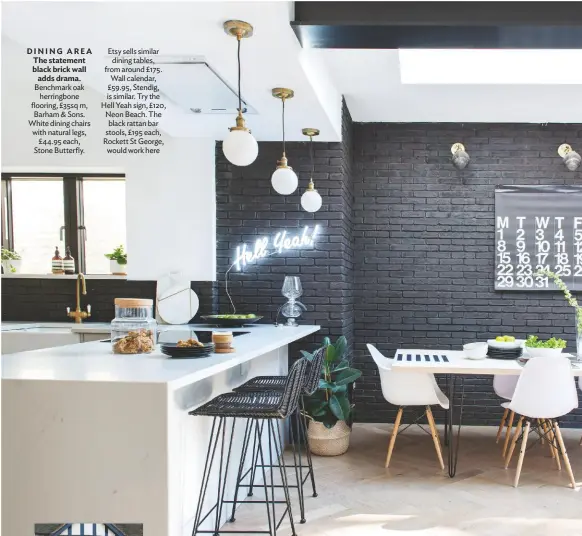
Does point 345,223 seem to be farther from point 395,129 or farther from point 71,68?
point 71,68

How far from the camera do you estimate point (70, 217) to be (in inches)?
208

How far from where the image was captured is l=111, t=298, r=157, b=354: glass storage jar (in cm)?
271

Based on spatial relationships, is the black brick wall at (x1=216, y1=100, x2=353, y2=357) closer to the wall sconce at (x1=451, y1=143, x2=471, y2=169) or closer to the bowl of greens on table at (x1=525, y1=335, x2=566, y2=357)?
the wall sconce at (x1=451, y1=143, x2=471, y2=169)

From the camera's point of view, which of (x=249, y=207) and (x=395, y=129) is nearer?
(x=249, y=207)

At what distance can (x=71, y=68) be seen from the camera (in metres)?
2.97

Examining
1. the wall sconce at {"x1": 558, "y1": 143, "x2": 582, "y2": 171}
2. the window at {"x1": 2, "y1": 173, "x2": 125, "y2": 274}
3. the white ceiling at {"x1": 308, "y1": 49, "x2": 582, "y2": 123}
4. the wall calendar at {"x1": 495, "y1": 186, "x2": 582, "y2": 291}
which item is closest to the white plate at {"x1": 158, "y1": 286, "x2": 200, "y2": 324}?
the window at {"x1": 2, "y1": 173, "x2": 125, "y2": 274}

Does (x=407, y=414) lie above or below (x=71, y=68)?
below

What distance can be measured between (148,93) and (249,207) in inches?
59.6

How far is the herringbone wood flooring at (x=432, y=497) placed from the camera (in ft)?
10.0

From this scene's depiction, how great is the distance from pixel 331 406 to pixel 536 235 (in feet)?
8.62

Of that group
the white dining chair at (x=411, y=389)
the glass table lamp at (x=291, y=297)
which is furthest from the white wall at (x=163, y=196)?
the white dining chair at (x=411, y=389)

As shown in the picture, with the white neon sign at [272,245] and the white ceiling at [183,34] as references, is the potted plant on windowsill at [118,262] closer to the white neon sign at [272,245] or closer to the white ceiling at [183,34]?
the white neon sign at [272,245]

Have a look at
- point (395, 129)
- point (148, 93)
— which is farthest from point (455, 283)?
point (148, 93)

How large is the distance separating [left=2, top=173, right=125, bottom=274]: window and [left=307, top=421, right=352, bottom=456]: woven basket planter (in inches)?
96.2
